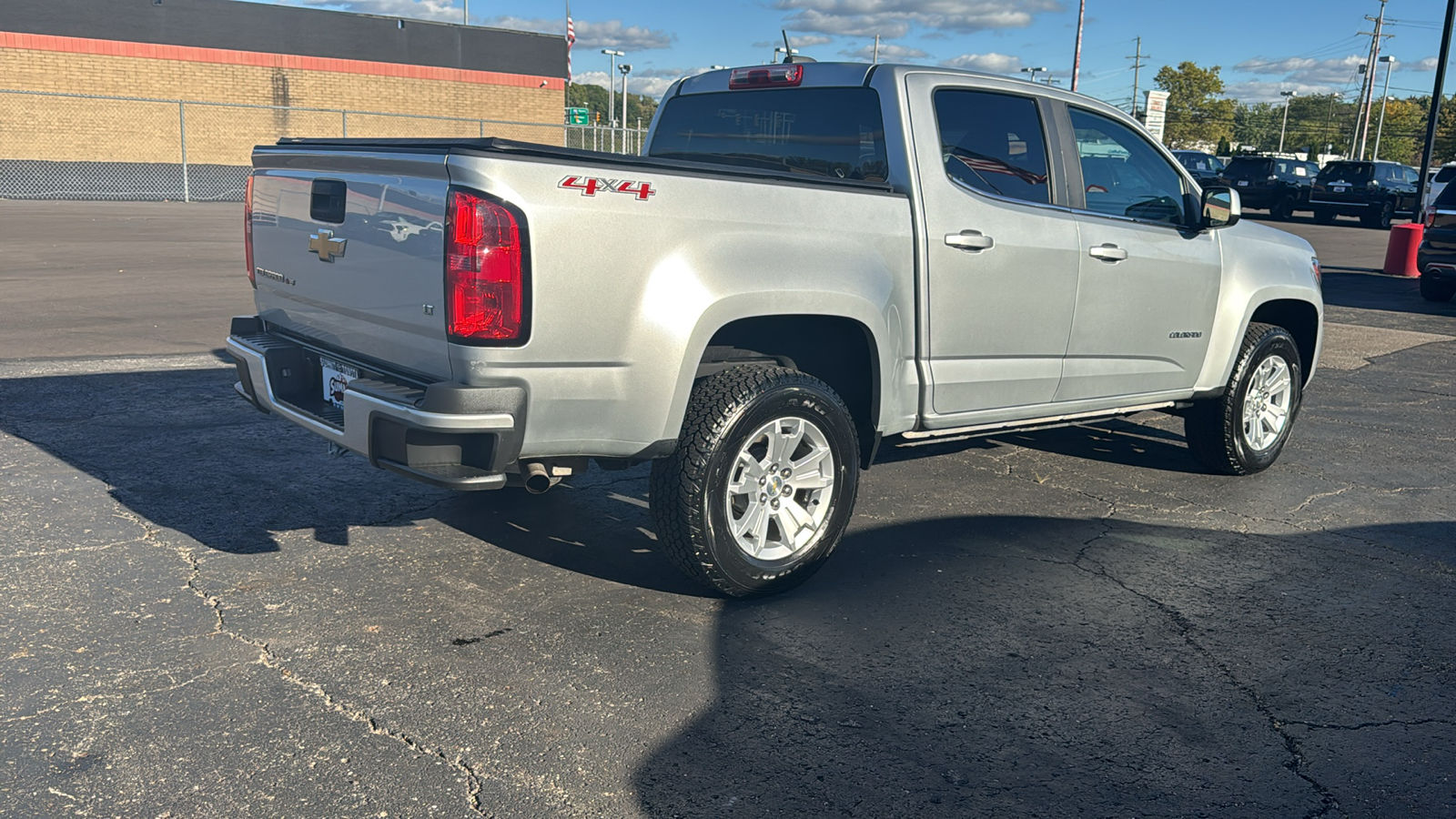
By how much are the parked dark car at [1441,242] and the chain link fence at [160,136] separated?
60.3 ft

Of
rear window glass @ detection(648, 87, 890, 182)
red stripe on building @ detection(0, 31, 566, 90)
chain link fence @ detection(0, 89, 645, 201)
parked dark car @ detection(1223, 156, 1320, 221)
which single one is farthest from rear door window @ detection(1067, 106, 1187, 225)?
red stripe on building @ detection(0, 31, 566, 90)

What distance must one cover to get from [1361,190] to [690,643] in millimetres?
33607

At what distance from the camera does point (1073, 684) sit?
12.1ft

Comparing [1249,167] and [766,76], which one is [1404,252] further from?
[766,76]

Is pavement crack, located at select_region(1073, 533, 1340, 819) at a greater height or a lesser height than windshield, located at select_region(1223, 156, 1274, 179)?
lesser

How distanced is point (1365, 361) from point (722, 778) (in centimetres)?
989

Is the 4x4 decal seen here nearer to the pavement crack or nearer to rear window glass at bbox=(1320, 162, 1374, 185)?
the pavement crack

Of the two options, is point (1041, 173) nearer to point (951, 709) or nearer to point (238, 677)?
point (951, 709)

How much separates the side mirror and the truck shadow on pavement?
1590 millimetres

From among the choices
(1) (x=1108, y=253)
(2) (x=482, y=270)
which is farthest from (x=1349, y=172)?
(2) (x=482, y=270)

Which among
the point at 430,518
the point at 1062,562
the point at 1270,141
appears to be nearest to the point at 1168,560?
the point at 1062,562

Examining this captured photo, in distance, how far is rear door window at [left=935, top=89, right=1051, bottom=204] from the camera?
4820 mm

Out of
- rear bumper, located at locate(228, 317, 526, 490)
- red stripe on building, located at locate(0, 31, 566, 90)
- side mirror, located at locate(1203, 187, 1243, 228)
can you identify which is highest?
red stripe on building, located at locate(0, 31, 566, 90)

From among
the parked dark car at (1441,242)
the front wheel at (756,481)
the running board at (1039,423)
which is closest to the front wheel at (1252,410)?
the running board at (1039,423)
